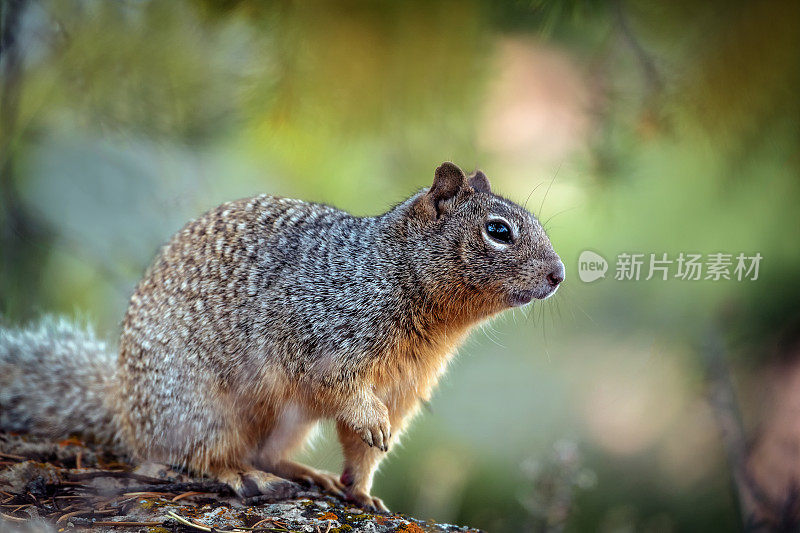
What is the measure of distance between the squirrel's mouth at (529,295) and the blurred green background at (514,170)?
22cm

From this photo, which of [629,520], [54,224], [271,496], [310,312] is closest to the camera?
[271,496]

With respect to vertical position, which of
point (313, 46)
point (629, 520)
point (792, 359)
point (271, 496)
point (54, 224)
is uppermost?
point (313, 46)

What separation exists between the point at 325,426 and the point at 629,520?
1.23 meters

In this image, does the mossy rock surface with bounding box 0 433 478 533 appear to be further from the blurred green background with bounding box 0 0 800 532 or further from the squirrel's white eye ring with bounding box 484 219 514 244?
the squirrel's white eye ring with bounding box 484 219 514 244

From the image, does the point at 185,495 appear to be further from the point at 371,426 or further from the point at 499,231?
the point at 499,231

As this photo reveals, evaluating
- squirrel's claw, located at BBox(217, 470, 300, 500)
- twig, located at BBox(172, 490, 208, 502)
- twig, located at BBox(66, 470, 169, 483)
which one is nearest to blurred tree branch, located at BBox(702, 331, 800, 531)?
squirrel's claw, located at BBox(217, 470, 300, 500)

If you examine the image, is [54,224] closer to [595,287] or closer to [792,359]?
[595,287]

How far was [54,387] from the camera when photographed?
227 centimetres

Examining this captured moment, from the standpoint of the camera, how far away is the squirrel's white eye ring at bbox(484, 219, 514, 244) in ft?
6.13

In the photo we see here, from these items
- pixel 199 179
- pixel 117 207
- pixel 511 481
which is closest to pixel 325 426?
pixel 511 481

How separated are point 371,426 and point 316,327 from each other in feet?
1.02

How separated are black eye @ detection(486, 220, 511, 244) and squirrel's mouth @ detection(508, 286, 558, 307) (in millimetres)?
146

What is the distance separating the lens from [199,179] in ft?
8.68

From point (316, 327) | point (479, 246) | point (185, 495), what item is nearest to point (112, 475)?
point (185, 495)
